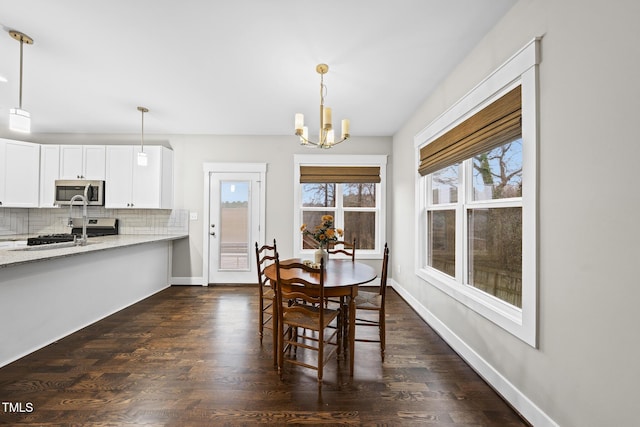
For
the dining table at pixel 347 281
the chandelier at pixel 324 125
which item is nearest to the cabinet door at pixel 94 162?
the chandelier at pixel 324 125

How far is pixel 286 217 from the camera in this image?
477 cm

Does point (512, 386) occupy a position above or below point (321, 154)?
below

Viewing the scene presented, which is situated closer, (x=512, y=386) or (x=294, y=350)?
(x=512, y=386)

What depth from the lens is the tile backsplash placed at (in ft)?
15.3

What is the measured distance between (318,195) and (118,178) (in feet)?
10.4

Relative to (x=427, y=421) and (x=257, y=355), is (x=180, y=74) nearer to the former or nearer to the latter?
(x=257, y=355)

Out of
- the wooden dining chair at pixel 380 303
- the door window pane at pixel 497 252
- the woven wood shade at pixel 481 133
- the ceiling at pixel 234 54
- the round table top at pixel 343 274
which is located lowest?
the wooden dining chair at pixel 380 303

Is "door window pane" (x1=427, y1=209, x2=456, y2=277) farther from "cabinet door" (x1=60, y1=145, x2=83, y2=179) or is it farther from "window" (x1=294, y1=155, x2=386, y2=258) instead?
"cabinet door" (x1=60, y1=145, x2=83, y2=179)

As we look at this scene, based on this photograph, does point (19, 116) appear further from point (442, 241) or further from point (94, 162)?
point (442, 241)

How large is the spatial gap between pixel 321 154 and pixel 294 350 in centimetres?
312

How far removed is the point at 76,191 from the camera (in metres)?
4.31

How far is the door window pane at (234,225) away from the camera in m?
4.77

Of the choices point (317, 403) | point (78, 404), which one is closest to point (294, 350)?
point (317, 403)

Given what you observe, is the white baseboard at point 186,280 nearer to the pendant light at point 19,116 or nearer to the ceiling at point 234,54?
the ceiling at point 234,54
